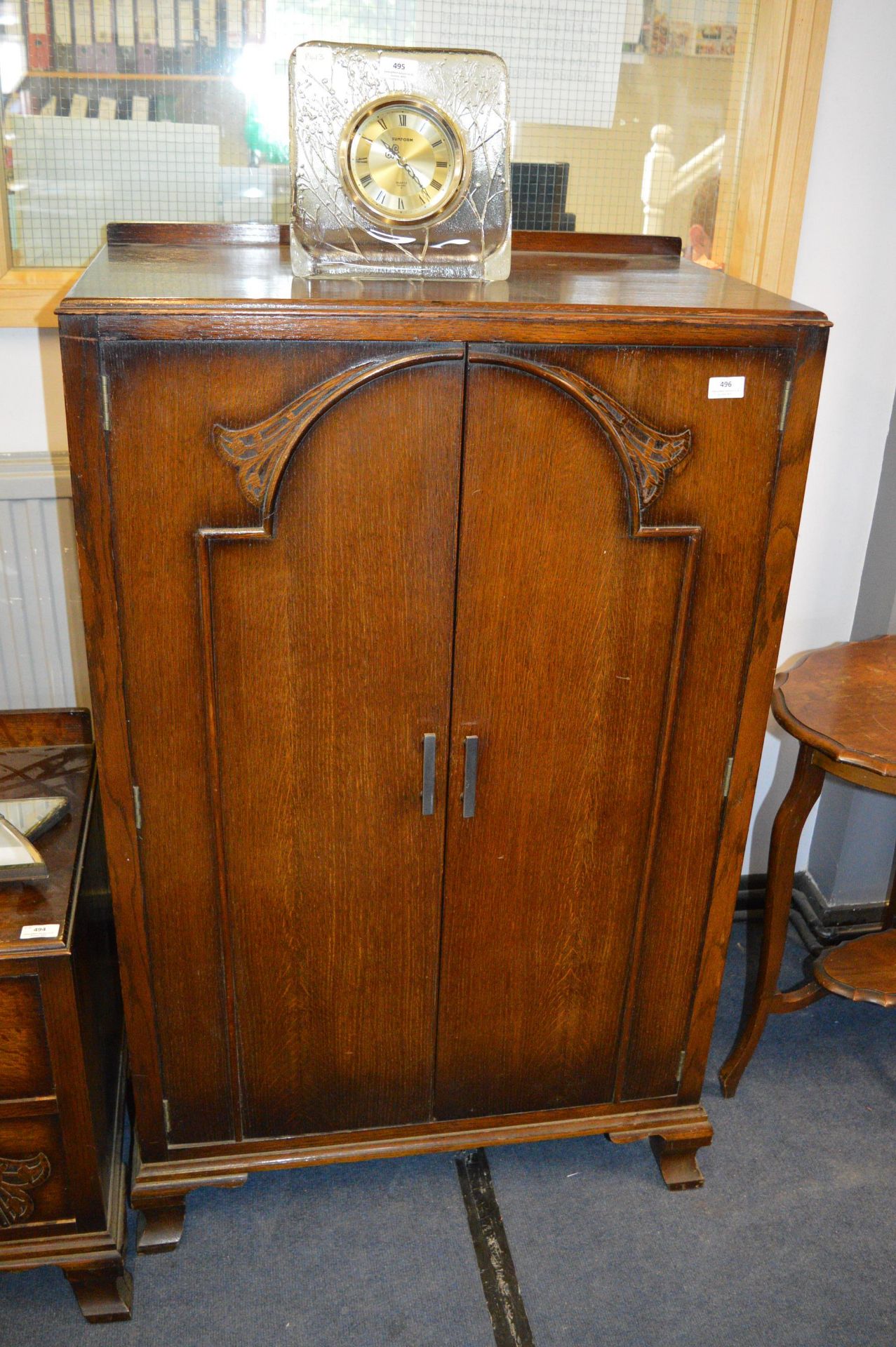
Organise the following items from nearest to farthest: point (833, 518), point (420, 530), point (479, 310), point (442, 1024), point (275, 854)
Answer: point (479, 310) < point (420, 530) < point (275, 854) < point (442, 1024) < point (833, 518)

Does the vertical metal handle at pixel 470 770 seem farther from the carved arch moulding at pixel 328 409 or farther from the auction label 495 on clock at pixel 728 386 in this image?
the auction label 495 on clock at pixel 728 386

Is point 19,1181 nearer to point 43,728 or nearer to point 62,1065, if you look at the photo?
point 62,1065

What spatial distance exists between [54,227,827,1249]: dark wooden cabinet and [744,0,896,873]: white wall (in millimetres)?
431

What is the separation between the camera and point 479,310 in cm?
137

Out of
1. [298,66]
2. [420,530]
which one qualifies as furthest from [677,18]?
[420,530]

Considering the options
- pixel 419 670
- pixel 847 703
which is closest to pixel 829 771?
pixel 847 703

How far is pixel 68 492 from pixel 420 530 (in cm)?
87

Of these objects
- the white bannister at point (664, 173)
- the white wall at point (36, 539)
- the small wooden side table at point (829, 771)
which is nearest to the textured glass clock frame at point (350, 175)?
the white bannister at point (664, 173)

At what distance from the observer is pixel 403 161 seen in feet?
4.96

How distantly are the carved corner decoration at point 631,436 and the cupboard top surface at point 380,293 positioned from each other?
0.06 m

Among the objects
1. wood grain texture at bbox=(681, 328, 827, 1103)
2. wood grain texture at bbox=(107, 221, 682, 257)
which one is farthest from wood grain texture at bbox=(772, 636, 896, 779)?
wood grain texture at bbox=(107, 221, 682, 257)

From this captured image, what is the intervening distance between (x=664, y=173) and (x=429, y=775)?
1.18 meters

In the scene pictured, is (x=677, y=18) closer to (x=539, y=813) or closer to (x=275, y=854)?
(x=539, y=813)

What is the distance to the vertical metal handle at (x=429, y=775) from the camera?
5.24ft
